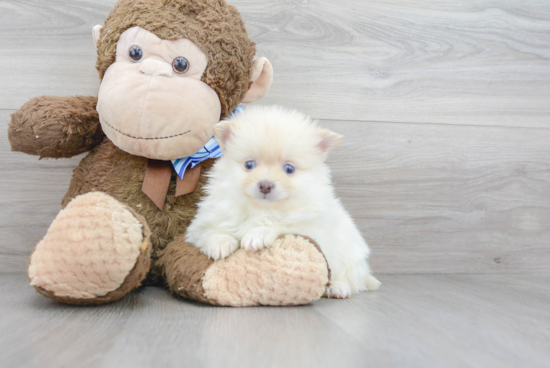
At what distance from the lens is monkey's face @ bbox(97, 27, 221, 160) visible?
0.94 metres

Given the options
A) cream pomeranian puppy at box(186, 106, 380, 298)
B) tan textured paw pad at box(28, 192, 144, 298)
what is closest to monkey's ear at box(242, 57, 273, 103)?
cream pomeranian puppy at box(186, 106, 380, 298)

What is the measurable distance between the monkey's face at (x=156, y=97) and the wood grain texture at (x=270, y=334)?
0.33 meters

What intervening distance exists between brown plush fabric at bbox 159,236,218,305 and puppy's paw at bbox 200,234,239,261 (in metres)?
0.01

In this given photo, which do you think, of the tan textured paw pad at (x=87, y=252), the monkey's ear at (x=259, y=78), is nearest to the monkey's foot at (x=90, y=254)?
the tan textured paw pad at (x=87, y=252)

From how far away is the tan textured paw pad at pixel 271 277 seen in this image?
86cm

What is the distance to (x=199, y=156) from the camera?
1068mm

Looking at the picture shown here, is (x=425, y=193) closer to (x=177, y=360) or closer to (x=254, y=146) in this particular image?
(x=254, y=146)

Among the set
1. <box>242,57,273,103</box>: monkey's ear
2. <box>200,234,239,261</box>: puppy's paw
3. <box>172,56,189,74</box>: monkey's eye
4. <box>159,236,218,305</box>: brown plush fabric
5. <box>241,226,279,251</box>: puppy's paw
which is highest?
<box>172,56,189,74</box>: monkey's eye

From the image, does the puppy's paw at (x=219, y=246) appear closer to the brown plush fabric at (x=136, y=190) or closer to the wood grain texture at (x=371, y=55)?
the brown plush fabric at (x=136, y=190)

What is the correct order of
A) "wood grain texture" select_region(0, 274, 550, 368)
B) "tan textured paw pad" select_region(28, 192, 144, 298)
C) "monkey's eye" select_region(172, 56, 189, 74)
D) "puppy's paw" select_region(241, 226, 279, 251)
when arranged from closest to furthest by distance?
"wood grain texture" select_region(0, 274, 550, 368), "tan textured paw pad" select_region(28, 192, 144, 298), "puppy's paw" select_region(241, 226, 279, 251), "monkey's eye" select_region(172, 56, 189, 74)

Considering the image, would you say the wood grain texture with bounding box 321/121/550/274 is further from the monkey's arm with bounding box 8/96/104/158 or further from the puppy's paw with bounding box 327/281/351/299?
the monkey's arm with bounding box 8/96/104/158

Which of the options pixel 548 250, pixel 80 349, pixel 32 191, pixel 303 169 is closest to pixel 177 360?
pixel 80 349

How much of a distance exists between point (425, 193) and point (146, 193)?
2.93 feet

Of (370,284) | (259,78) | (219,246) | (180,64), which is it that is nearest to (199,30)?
(180,64)
